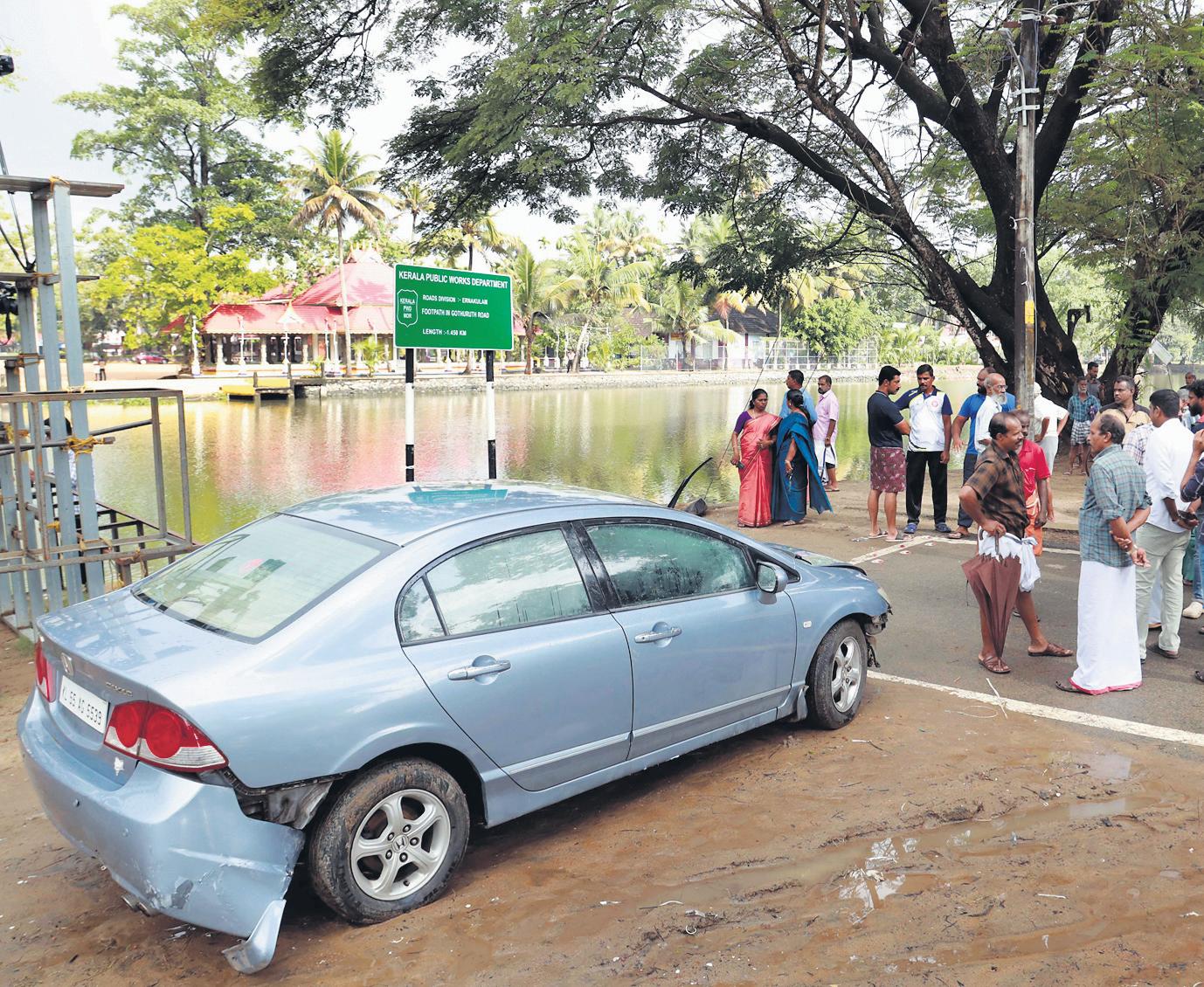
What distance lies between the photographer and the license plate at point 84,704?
3.27 m

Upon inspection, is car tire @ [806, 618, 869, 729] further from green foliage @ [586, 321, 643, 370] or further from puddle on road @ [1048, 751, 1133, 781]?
green foliage @ [586, 321, 643, 370]

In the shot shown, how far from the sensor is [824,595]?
5.14 metres

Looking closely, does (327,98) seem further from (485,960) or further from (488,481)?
(485,960)

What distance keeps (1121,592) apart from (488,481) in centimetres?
380

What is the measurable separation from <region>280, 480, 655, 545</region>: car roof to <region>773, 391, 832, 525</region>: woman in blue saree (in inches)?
263

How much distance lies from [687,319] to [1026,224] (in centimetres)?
6165

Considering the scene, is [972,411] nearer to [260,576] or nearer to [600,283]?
[260,576]

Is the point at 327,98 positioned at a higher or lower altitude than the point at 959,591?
higher

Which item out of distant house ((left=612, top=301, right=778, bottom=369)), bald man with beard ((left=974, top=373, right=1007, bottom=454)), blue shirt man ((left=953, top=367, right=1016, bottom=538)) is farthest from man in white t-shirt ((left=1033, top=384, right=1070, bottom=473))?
distant house ((left=612, top=301, right=778, bottom=369))

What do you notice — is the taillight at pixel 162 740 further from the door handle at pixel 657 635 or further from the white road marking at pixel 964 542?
the white road marking at pixel 964 542

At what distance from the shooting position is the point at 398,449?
26141 millimetres

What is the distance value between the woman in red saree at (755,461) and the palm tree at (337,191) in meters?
40.0

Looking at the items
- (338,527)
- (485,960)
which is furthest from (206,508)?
(485,960)

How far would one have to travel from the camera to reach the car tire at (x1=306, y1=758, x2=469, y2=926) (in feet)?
10.8
